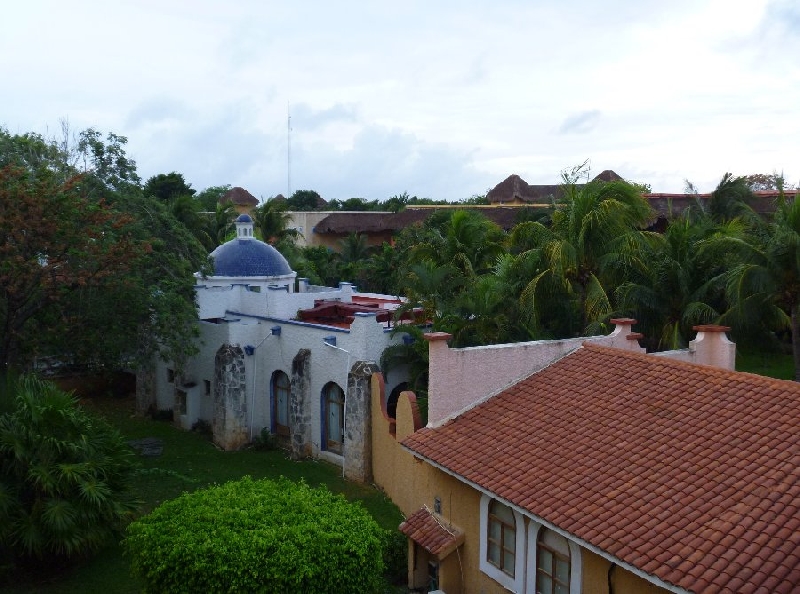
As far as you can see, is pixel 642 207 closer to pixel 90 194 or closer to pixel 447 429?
pixel 447 429

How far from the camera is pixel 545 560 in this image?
11.8 metres

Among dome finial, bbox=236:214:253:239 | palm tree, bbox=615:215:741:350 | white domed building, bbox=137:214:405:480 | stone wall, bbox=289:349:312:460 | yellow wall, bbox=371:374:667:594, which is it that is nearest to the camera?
yellow wall, bbox=371:374:667:594

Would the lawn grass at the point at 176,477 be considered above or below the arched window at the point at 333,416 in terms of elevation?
below

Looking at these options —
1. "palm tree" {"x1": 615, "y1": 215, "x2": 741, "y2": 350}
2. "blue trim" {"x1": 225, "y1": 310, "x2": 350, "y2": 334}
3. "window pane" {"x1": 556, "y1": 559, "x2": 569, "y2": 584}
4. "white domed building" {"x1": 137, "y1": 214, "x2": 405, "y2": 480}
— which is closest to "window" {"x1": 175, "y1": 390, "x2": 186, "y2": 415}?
"white domed building" {"x1": 137, "y1": 214, "x2": 405, "y2": 480}

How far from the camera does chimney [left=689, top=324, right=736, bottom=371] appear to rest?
1630 centimetres

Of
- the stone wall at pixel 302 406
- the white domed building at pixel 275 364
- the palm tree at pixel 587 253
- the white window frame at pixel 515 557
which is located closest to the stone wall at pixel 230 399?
the white domed building at pixel 275 364

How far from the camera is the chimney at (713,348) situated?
16.3m

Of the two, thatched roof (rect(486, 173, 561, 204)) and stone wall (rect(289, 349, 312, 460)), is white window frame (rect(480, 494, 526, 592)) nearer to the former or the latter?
stone wall (rect(289, 349, 312, 460))

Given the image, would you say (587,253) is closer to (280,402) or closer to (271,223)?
(280,402)

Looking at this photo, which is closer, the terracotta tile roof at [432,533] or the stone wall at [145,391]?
the terracotta tile roof at [432,533]

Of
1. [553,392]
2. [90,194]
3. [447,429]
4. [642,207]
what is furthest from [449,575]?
[90,194]

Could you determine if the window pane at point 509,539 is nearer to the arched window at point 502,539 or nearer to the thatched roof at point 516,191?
the arched window at point 502,539

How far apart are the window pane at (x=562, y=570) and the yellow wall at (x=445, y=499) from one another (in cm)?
46

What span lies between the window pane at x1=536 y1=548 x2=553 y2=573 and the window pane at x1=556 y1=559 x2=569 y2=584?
0.46ft
